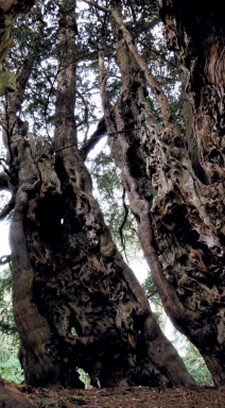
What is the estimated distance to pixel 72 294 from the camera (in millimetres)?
4891

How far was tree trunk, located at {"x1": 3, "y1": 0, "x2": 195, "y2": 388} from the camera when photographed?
13.5 feet

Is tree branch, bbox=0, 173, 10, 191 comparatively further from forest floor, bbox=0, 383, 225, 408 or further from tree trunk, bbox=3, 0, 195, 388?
forest floor, bbox=0, 383, 225, 408

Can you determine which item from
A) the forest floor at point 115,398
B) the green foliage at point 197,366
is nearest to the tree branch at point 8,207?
the forest floor at point 115,398

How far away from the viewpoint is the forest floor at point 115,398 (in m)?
2.11

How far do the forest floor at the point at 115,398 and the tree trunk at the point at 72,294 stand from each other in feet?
2.58

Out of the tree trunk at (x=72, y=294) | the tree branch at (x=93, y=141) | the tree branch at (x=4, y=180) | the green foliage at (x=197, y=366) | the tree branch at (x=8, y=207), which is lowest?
the green foliage at (x=197, y=366)

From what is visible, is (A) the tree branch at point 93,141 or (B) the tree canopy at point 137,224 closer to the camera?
(B) the tree canopy at point 137,224

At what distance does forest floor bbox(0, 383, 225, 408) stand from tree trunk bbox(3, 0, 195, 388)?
31.0 inches

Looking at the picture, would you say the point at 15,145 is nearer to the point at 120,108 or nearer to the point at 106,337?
the point at 120,108

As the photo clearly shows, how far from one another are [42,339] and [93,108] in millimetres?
6026

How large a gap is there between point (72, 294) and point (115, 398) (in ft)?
6.65

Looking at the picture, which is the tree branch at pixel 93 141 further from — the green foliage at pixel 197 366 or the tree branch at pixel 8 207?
the green foliage at pixel 197 366

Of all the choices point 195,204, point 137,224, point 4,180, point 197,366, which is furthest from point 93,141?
point 197,366

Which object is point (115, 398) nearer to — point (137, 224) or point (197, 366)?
point (137, 224)
